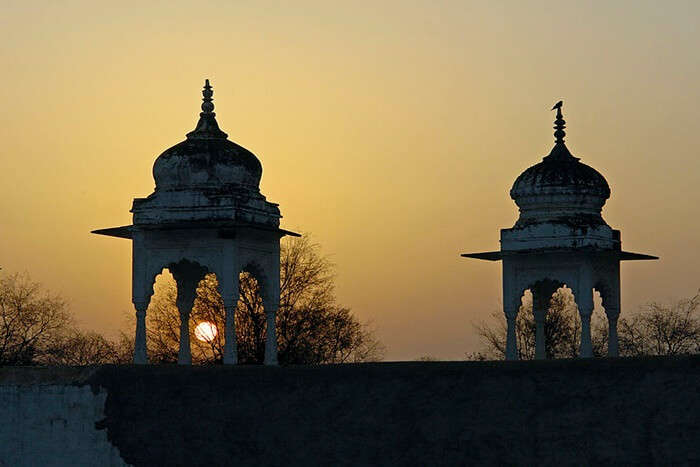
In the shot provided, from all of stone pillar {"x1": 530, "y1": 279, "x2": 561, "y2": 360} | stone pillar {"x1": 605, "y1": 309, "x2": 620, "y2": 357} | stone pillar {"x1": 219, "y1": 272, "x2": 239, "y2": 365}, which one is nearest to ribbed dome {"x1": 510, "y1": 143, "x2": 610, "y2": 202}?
stone pillar {"x1": 530, "y1": 279, "x2": 561, "y2": 360}

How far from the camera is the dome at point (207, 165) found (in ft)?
108

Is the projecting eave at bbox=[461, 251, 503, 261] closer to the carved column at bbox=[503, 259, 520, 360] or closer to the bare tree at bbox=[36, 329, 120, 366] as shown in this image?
the carved column at bbox=[503, 259, 520, 360]

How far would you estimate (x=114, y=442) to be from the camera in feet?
87.7

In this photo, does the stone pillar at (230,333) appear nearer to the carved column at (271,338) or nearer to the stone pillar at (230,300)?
the stone pillar at (230,300)

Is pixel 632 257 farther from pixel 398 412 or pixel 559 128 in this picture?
pixel 398 412

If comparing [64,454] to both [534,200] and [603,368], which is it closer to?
[603,368]

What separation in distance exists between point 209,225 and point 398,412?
8631mm

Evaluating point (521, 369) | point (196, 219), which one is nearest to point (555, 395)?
point (521, 369)

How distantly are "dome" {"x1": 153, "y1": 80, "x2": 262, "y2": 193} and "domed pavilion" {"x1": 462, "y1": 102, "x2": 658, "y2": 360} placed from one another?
6.31m

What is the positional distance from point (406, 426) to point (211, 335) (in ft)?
77.8

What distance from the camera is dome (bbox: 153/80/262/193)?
108 feet

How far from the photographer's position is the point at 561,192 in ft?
116

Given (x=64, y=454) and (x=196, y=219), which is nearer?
(x=64, y=454)

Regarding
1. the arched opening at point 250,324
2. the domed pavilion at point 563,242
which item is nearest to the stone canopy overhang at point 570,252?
the domed pavilion at point 563,242
